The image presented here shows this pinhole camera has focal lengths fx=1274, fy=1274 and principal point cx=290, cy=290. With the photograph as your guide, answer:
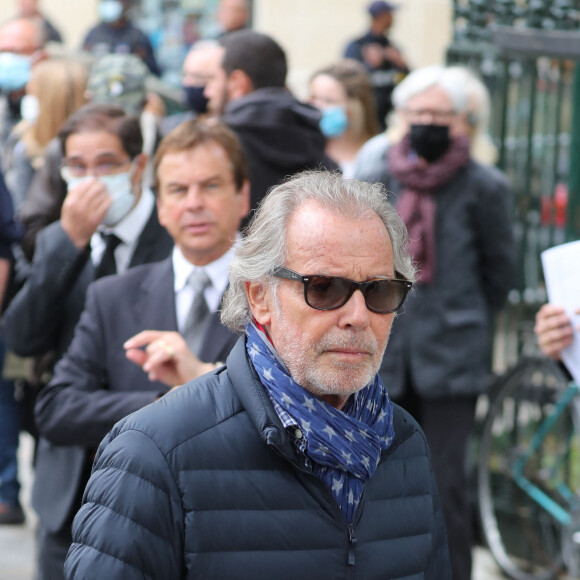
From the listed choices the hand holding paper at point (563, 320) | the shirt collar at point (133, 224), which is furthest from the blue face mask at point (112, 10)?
the hand holding paper at point (563, 320)

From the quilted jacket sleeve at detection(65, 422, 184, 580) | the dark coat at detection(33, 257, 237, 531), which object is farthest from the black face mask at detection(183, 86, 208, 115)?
the quilted jacket sleeve at detection(65, 422, 184, 580)

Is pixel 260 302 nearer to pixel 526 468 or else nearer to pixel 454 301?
pixel 454 301

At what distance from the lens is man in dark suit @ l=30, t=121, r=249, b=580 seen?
361cm

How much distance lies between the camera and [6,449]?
21.5 feet

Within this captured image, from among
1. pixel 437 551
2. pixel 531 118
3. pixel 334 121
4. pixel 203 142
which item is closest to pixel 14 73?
pixel 334 121

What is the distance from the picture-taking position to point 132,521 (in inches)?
91.0

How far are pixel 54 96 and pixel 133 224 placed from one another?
5.82 feet

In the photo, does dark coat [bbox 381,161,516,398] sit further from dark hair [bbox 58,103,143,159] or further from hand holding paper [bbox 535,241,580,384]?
hand holding paper [bbox 535,241,580,384]

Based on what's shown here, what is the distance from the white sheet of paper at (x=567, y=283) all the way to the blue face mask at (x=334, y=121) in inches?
144

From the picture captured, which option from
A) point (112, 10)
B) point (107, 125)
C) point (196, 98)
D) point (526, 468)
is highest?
point (107, 125)

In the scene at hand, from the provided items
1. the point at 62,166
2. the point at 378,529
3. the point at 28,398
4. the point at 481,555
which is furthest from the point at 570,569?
the point at 378,529

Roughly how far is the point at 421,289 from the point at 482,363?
0.41m

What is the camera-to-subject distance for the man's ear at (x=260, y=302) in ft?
8.38

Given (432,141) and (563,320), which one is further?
(432,141)
